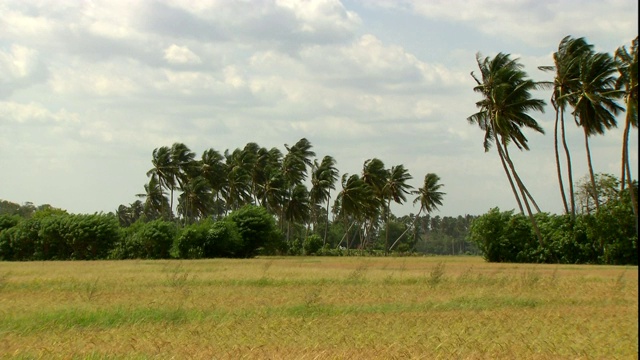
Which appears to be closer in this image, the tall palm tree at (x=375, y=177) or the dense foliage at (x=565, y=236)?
the dense foliage at (x=565, y=236)

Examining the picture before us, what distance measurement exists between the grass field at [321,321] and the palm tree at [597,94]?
24.4 metres

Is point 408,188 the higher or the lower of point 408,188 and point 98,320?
the higher

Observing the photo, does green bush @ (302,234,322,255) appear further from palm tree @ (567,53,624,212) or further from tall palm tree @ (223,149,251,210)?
palm tree @ (567,53,624,212)

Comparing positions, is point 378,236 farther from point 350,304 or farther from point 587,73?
point 350,304

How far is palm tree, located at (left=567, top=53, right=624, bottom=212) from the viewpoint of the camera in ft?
149

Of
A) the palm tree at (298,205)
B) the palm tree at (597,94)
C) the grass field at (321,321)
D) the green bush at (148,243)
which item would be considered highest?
the palm tree at (597,94)

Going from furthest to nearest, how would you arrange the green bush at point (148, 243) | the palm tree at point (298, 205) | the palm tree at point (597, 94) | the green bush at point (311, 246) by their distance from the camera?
the palm tree at point (298, 205) < the green bush at point (311, 246) < the green bush at point (148, 243) < the palm tree at point (597, 94)

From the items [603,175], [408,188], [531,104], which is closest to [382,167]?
[408,188]

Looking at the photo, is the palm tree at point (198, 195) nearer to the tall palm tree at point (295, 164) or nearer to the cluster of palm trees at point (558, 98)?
the tall palm tree at point (295, 164)

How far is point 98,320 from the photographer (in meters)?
14.2

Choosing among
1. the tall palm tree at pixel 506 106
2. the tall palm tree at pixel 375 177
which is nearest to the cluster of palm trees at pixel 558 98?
the tall palm tree at pixel 506 106

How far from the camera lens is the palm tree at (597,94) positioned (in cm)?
4550

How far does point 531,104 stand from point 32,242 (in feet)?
128

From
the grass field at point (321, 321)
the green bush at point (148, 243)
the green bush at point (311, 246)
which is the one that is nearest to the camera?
the grass field at point (321, 321)
